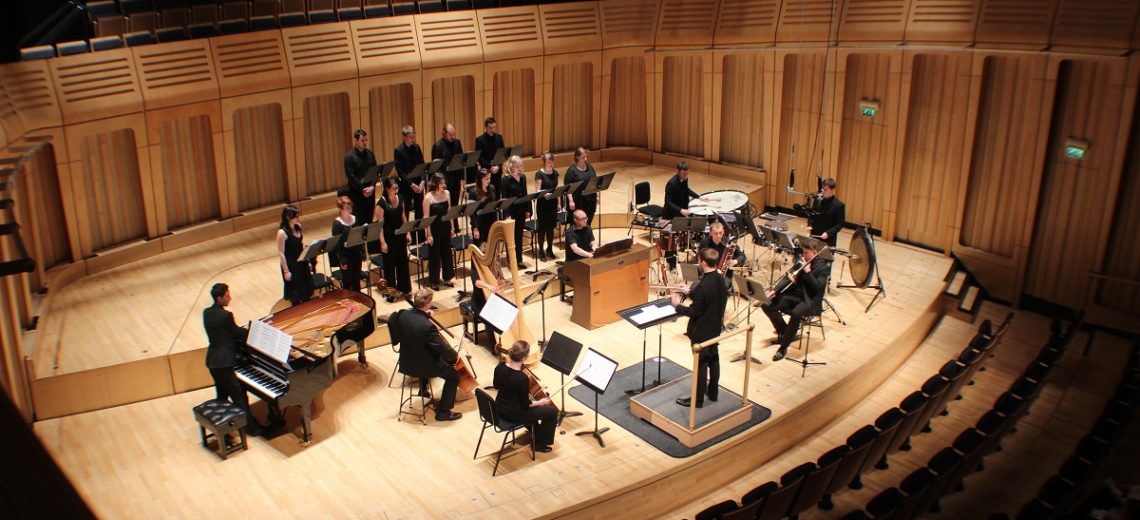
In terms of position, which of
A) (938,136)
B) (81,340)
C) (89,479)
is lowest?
(89,479)

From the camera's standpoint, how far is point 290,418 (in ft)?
25.6

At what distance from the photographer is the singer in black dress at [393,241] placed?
9055 millimetres

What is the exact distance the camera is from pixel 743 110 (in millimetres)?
13469

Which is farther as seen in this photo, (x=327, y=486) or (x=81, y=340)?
(x=81, y=340)

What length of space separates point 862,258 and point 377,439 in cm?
568

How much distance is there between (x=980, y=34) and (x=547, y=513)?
7.73 meters

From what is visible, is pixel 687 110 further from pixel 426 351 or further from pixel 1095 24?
pixel 426 351

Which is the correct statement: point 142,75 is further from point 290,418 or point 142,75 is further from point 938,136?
point 938,136

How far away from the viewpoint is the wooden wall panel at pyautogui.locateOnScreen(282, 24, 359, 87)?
11516 millimetres

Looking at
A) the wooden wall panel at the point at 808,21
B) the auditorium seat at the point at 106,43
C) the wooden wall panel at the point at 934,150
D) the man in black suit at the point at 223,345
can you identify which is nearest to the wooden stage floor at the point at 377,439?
the man in black suit at the point at 223,345

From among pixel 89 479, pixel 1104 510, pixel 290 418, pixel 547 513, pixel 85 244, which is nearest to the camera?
pixel 1104 510

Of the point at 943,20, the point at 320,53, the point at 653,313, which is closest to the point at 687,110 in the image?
the point at 943,20

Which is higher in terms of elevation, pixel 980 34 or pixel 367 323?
pixel 980 34

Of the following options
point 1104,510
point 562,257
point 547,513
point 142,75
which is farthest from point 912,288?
point 142,75
